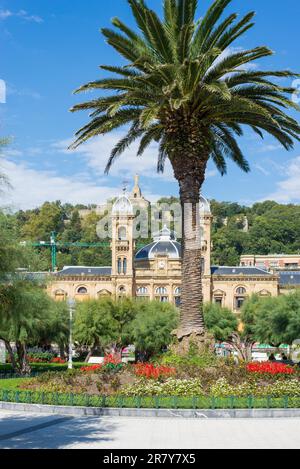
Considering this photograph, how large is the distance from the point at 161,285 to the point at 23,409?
211ft

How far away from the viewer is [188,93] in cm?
2197

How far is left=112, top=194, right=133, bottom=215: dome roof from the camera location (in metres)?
84.4

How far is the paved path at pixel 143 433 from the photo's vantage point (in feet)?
46.4

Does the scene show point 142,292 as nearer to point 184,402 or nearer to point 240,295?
point 240,295

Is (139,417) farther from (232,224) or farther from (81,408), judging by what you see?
(232,224)

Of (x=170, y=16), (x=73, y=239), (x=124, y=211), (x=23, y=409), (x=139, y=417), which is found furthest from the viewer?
(x=73, y=239)

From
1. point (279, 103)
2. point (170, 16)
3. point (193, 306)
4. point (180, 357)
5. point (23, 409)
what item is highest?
point (170, 16)

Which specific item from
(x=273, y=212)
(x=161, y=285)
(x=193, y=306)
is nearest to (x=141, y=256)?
(x=161, y=285)

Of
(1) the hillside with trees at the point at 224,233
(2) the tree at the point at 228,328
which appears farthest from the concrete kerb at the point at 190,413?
(1) the hillside with trees at the point at 224,233

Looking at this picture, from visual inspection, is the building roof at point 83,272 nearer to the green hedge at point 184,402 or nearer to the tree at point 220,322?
the tree at point 220,322

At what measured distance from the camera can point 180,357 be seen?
22.4 m

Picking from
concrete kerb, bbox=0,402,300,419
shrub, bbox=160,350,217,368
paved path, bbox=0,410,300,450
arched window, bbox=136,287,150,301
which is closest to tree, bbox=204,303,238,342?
arched window, bbox=136,287,150,301

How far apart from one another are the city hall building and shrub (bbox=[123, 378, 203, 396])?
204ft

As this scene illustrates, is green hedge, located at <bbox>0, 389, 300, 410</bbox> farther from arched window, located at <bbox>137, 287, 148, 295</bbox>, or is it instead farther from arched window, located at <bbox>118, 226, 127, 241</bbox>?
arched window, located at <bbox>118, 226, 127, 241</bbox>
